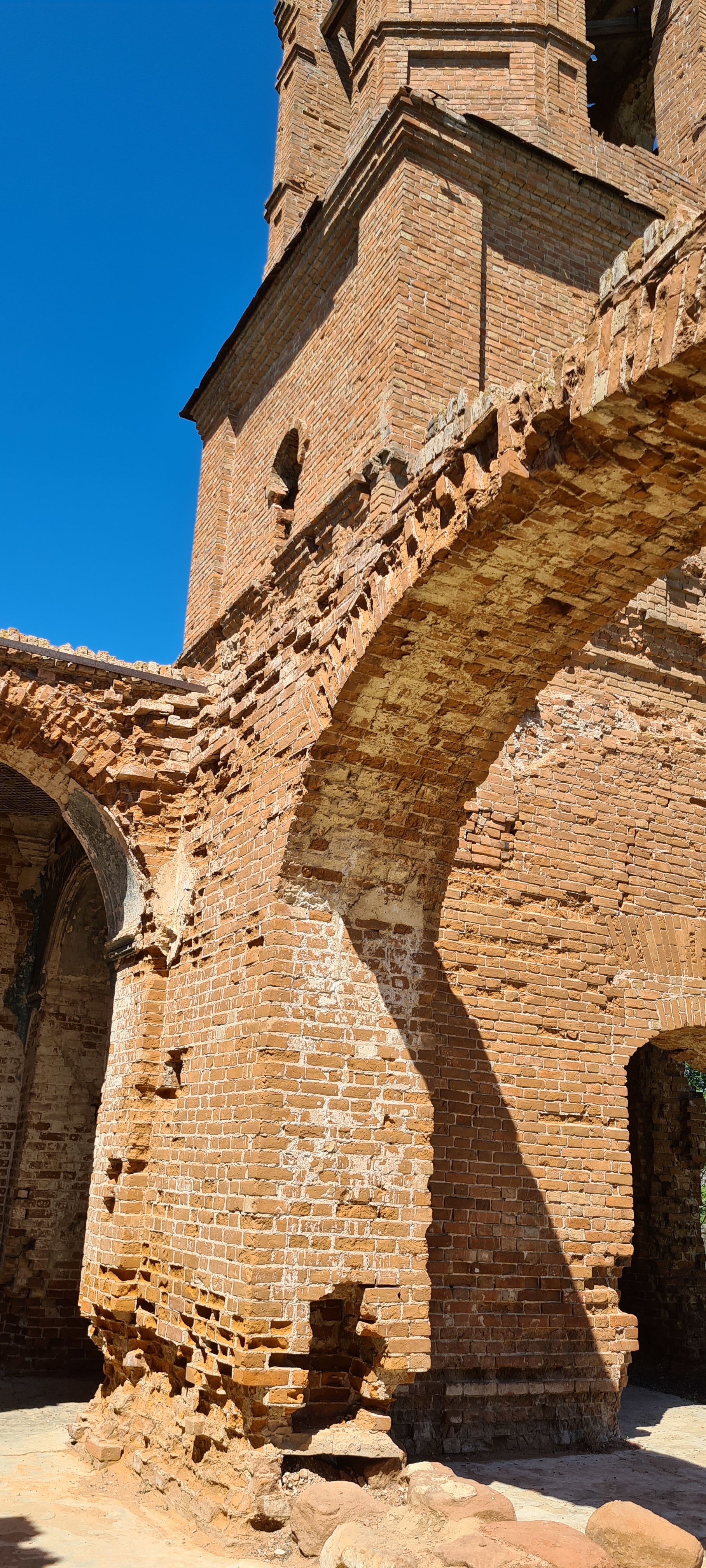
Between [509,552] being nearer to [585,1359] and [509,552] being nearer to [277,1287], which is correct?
[277,1287]

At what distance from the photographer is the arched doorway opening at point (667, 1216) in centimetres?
946

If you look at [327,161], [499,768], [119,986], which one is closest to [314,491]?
[499,768]

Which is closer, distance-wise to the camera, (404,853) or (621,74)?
(404,853)

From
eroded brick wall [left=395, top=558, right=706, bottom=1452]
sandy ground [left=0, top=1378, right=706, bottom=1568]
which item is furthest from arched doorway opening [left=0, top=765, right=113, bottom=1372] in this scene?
eroded brick wall [left=395, top=558, right=706, bottom=1452]

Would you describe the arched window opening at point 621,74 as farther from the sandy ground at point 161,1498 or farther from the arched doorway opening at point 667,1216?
the sandy ground at point 161,1498

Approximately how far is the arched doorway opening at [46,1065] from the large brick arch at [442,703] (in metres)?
4.26

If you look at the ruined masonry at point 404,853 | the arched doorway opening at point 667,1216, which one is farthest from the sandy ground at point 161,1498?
the arched doorway opening at point 667,1216

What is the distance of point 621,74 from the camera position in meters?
13.9

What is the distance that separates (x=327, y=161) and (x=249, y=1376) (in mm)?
11508

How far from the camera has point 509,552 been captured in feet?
14.6

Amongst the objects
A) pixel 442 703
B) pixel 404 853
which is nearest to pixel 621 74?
pixel 442 703

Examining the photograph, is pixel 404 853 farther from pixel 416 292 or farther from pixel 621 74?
→ pixel 621 74

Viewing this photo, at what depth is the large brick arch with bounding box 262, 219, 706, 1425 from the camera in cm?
381

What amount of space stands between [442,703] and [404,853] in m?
0.84
